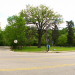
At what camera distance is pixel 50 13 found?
3962cm

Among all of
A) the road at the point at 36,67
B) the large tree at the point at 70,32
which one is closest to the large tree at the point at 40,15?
the large tree at the point at 70,32

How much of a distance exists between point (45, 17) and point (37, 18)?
10.1ft

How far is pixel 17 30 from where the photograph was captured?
106 ft

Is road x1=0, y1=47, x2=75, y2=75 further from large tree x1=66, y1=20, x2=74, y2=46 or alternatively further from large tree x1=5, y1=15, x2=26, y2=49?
large tree x1=66, y1=20, x2=74, y2=46

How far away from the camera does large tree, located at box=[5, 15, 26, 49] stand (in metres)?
32.2

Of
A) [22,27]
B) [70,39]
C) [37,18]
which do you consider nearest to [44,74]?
[22,27]

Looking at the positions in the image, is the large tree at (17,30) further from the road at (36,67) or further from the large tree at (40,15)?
the road at (36,67)

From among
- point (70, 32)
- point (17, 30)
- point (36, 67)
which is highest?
point (70, 32)

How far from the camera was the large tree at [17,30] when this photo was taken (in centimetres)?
3222

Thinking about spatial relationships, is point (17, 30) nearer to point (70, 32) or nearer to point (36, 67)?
point (36, 67)

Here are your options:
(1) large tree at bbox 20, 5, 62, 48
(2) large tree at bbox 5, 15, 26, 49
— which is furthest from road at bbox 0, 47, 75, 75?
(1) large tree at bbox 20, 5, 62, 48

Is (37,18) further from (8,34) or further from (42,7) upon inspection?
(8,34)

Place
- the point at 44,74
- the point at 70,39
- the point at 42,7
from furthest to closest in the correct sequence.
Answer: the point at 70,39
the point at 42,7
the point at 44,74

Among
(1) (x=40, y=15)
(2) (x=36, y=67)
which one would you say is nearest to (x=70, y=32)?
Result: (1) (x=40, y=15)
